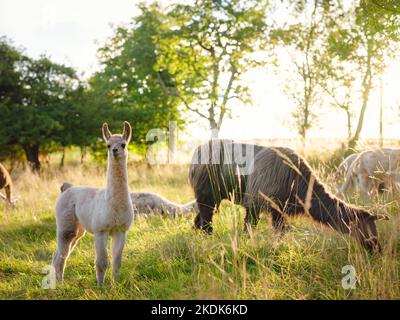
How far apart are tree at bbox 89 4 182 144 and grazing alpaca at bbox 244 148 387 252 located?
16.6 meters

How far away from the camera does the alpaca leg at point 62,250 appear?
4.88 m

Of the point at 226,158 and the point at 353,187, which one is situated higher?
the point at 226,158

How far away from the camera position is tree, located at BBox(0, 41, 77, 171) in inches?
695

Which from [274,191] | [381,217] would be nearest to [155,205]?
[274,191]

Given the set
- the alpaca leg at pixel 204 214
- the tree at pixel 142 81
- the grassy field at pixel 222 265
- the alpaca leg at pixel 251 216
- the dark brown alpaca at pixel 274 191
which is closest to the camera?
the grassy field at pixel 222 265

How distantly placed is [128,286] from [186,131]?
20.7 m

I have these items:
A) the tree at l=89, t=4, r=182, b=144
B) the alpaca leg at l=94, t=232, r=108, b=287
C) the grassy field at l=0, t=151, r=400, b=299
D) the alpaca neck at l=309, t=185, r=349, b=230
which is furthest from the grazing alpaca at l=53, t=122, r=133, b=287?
the tree at l=89, t=4, r=182, b=144

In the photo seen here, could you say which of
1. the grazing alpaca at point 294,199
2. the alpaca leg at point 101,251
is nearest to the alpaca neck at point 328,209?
the grazing alpaca at point 294,199

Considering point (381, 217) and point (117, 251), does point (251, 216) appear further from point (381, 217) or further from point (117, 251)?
point (117, 251)

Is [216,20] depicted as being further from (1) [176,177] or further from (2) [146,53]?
(1) [176,177]

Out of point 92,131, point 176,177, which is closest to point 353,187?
point 176,177

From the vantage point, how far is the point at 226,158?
6305 mm

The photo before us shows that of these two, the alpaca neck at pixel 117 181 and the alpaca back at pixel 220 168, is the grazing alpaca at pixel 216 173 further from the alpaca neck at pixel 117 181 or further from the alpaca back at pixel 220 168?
the alpaca neck at pixel 117 181
